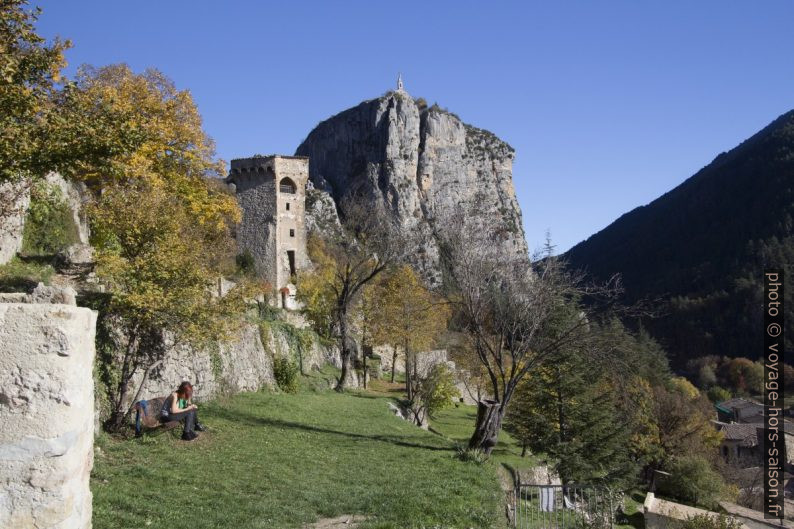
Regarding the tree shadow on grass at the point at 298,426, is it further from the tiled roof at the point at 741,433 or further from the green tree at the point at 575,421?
the tiled roof at the point at 741,433

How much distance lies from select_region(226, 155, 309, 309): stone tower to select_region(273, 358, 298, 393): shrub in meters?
26.2

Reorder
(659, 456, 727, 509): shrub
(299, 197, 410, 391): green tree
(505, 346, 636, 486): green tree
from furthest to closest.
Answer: (659, 456, 727, 509): shrub, (299, 197, 410, 391): green tree, (505, 346, 636, 486): green tree

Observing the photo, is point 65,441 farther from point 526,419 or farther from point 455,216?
point 526,419

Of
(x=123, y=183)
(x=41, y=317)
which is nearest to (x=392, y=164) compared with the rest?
(x=123, y=183)

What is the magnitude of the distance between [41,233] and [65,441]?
67.4ft

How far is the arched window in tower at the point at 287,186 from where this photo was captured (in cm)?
5091

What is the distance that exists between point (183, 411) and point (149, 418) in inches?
53.7

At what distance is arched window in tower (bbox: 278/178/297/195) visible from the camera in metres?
50.9

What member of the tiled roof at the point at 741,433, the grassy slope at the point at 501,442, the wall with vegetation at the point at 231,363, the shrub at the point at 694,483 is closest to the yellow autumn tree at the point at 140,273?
the wall with vegetation at the point at 231,363

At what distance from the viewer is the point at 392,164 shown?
110188 millimetres

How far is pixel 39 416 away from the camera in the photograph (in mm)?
4211

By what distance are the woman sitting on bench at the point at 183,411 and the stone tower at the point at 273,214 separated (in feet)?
119

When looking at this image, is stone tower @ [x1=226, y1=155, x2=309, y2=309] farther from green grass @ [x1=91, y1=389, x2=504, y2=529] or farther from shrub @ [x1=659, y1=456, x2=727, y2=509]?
green grass @ [x1=91, y1=389, x2=504, y2=529]

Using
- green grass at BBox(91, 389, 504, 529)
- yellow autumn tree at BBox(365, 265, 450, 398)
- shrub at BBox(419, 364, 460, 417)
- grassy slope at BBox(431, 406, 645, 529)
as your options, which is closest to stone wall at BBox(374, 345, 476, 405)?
yellow autumn tree at BBox(365, 265, 450, 398)
